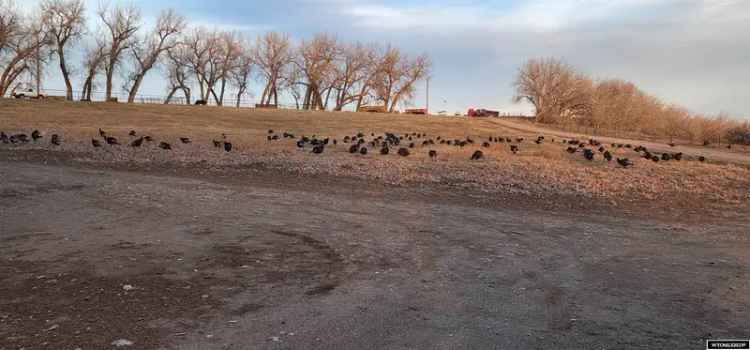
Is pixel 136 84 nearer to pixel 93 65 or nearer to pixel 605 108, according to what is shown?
pixel 93 65

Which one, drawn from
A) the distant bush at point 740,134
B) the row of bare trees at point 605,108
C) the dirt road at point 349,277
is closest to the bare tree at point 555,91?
the row of bare trees at point 605,108

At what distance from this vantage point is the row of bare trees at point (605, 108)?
48.0m

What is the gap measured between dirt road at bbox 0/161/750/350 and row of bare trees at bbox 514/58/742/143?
1570 inches

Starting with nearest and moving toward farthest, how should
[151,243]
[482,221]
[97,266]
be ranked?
1. [97,266]
2. [151,243]
3. [482,221]

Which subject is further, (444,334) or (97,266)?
(97,266)

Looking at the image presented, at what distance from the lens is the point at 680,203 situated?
44.9 ft

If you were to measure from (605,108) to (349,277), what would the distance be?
2471 inches

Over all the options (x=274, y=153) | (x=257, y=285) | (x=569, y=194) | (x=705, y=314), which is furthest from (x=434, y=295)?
(x=274, y=153)

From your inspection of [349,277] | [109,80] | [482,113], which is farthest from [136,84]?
[349,277]

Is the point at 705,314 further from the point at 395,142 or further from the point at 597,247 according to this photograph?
the point at 395,142

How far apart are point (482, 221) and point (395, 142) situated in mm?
14433

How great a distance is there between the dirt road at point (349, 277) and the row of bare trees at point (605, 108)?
39.9 m

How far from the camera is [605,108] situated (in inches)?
2510

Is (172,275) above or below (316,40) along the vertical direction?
below
